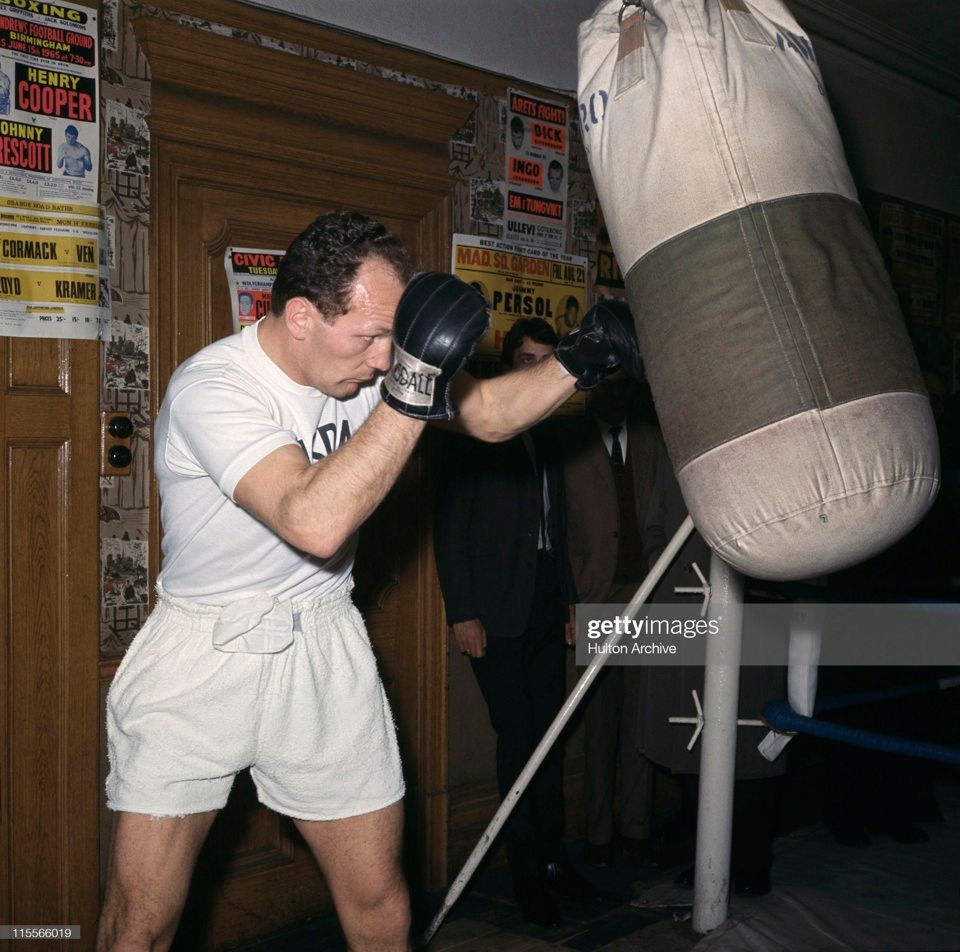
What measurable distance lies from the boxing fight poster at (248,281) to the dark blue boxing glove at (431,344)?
4.40 feet

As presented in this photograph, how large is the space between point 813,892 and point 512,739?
975 mm

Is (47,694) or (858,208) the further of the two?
(47,694)

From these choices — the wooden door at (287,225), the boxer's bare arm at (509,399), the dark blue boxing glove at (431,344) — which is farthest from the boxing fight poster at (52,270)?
the dark blue boxing glove at (431,344)

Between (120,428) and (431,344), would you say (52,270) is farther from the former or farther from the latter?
(431,344)

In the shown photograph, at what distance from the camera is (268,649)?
1993 mm

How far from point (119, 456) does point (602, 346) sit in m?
1.35

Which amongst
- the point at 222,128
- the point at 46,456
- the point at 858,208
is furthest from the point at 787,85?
the point at 46,456

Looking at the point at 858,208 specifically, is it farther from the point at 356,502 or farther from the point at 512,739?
the point at 512,739

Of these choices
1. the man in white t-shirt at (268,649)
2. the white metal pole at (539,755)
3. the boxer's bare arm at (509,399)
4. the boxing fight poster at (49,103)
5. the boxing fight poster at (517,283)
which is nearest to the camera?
the man in white t-shirt at (268,649)

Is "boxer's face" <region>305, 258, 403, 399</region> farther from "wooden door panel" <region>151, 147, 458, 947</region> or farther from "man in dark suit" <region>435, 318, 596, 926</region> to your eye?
"man in dark suit" <region>435, 318, 596, 926</region>

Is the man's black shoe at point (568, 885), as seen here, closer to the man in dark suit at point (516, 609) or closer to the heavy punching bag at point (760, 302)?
the man in dark suit at point (516, 609)

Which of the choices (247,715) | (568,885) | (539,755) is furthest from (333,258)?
(568,885)

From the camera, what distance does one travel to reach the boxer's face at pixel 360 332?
6.51ft

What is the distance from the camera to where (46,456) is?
267 cm
